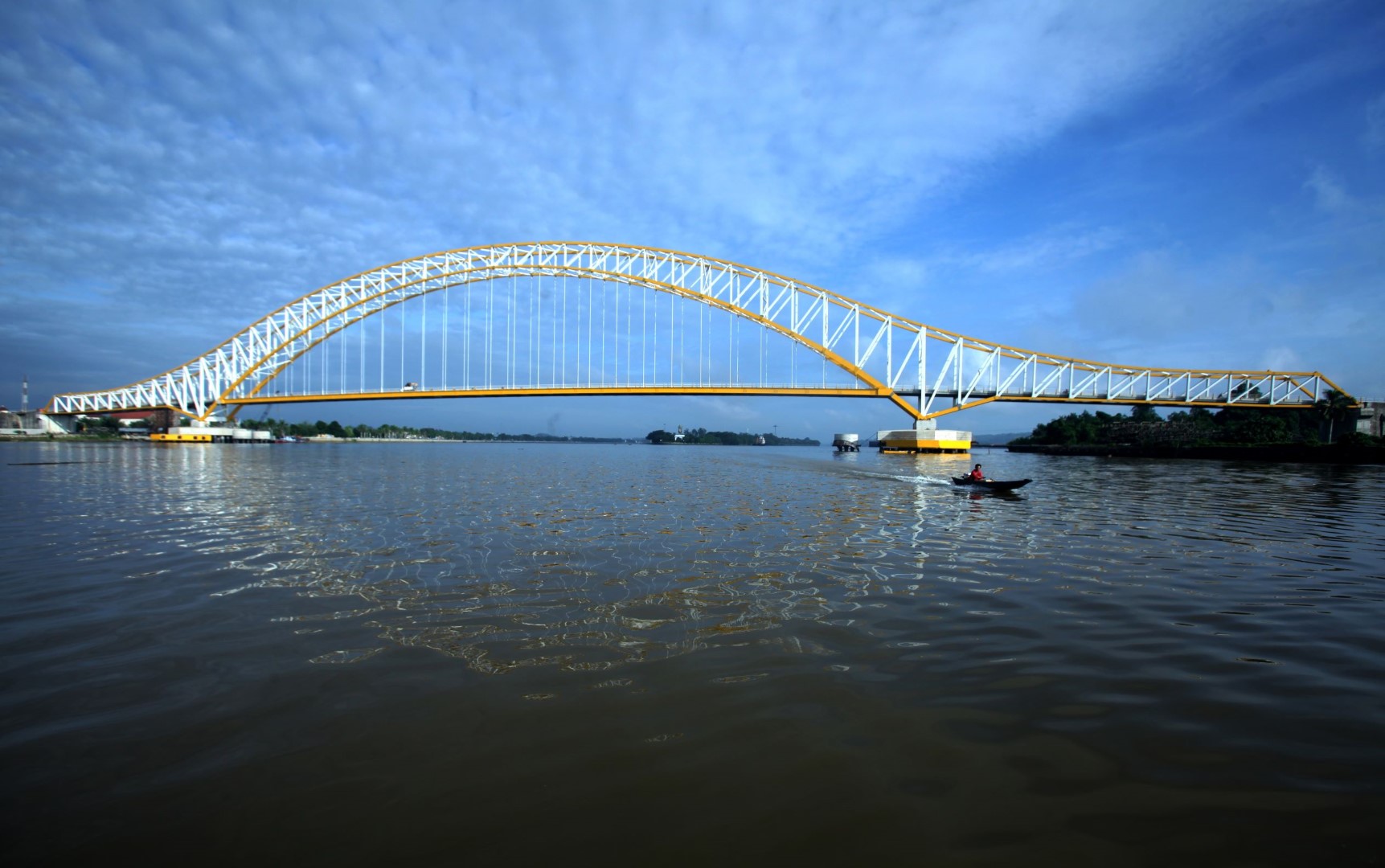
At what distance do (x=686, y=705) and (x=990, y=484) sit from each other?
18.4 meters

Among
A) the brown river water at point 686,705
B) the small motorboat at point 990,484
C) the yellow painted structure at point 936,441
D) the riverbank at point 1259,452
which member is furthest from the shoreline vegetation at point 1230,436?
the brown river water at point 686,705

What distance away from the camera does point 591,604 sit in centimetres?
684

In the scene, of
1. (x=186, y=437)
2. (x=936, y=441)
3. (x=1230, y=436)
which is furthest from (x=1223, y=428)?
(x=186, y=437)

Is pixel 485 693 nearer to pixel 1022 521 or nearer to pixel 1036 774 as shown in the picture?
pixel 1036 774

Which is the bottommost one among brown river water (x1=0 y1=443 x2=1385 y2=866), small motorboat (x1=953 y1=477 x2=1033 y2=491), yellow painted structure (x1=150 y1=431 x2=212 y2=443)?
brown river water (x1=0 y1=443 x2=1385 y2=866)

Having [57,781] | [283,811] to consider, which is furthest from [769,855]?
[57,781]

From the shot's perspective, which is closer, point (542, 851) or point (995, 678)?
point (542, 851)

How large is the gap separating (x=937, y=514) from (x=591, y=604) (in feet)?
35.3

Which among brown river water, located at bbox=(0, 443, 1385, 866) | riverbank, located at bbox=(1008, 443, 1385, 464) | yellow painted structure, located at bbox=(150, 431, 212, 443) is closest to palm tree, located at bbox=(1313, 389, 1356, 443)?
riverbank, located at bbox=(1008, 443, 1385, 464)

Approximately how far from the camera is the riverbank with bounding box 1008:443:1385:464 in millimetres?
46219

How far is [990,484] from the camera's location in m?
20.1

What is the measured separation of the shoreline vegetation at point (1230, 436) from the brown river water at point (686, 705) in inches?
2179

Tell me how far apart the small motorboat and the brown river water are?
30.6 feet

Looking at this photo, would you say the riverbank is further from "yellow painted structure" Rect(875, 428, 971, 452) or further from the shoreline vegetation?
"yellow painted structure" Rect(875, 428, 971, 452)
